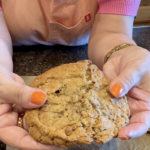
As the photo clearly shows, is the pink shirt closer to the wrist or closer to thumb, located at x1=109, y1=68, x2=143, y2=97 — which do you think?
the wrist

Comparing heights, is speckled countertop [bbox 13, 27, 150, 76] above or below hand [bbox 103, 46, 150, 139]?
below

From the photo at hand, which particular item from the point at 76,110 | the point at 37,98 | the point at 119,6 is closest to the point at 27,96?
the point at 37,98

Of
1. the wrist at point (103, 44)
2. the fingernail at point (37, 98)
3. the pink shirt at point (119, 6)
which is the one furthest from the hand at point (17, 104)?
the pink shirt at point (119, 6)

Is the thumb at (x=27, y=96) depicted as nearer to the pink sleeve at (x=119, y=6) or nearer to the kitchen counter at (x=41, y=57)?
the kitchen counter at (x=41, y=57)

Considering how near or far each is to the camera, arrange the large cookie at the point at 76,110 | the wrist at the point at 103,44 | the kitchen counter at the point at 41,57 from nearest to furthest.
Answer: the large cookie at the point at 76,110, the wrist at the point at 103,44, the kitchen counter at the point at 41,57

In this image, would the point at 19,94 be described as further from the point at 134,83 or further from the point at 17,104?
the point at 134,83

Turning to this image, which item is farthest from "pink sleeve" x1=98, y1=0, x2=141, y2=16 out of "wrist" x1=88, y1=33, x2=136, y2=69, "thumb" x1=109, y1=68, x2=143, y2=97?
"thumb" x1=109, y1=68, x2=143, y2=97
